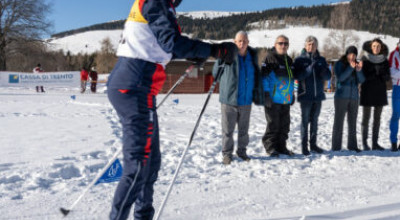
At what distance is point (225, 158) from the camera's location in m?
4.26

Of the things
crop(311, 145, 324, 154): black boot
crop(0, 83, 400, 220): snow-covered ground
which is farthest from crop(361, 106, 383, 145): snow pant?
crop(311, 145, 324, 154): black boot

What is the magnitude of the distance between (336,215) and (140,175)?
175cm

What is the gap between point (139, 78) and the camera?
6.02 ft

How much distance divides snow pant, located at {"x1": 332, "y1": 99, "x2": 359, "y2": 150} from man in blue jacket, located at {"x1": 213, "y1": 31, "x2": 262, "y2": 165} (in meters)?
1.62

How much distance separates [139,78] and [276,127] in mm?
3379

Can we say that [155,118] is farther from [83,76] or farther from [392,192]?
[83,76]

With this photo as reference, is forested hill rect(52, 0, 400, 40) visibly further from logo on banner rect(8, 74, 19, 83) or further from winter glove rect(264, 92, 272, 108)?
winter glove rect(264, 92, 272, 108)

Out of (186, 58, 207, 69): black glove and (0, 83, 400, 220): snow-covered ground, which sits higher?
(186, 58, 207, 69): black glove

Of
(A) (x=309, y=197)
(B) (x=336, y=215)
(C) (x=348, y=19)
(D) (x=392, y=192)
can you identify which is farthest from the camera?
(C) (x=348, y=19)

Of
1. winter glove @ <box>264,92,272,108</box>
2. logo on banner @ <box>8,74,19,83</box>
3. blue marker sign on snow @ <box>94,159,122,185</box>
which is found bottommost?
blue marker sign on snow @ <box>94,159,122,185</box>

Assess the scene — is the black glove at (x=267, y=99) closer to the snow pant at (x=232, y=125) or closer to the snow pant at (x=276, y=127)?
the snow pant at (x=276, y=127)

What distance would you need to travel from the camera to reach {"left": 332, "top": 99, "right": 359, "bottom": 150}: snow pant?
5.04 m

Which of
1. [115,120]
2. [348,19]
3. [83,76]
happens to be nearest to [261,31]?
[348,19]

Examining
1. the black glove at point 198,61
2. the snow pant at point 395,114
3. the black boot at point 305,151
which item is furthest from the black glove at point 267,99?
the black glove at point 198,61
